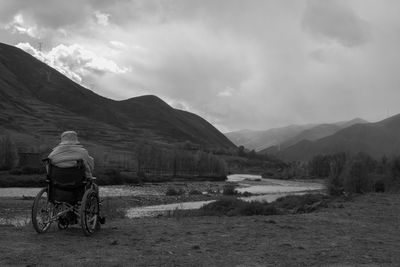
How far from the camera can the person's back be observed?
1236cm

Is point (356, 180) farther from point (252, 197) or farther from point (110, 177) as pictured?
point (110, 177)

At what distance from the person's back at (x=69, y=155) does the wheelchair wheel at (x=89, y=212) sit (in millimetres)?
592

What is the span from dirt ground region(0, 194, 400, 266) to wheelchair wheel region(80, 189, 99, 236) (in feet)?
0.87

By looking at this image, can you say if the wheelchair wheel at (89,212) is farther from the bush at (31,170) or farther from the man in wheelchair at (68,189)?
the bush at (31,170)

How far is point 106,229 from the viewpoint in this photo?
537 inches

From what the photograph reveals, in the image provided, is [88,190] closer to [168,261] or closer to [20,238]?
[20,238]

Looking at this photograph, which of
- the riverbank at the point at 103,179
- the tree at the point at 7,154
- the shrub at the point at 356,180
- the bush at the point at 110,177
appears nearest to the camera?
the shrub at the point at 356,180

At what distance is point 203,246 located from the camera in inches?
442

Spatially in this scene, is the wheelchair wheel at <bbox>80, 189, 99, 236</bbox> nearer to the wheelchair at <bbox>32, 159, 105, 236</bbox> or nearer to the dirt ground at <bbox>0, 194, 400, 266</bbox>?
the wheelchair at <bbox>32, 159, 105, 236</bbox>

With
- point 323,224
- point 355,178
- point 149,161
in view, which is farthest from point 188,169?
point 323,224

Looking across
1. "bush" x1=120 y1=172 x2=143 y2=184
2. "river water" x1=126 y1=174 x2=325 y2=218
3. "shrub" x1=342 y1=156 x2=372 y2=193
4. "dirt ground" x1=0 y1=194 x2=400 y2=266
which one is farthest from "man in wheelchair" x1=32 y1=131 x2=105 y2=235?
"bush" x1=120 y1=172 x2=143 y2=184

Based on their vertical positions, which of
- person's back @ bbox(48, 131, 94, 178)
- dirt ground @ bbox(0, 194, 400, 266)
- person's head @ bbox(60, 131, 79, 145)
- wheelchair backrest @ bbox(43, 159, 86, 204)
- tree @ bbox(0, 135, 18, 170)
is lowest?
dirt ground @ bbox(0, 194, 400, 266)

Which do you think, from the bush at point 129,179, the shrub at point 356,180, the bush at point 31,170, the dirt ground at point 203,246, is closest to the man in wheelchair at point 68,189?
the dirt ground at point 203,246

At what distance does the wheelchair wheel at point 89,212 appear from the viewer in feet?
37.9
